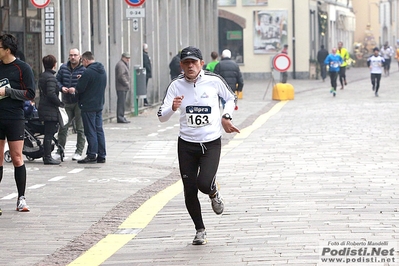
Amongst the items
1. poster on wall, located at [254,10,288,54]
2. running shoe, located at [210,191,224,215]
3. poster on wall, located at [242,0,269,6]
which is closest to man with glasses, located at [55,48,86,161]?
running shoe, located at [210,191,224,215]

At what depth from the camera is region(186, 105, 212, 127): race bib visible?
8297mm

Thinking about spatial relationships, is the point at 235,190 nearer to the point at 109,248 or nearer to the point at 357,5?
the point at 109,248

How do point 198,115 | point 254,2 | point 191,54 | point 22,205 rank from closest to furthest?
point 191,54 < point 198,115 < point 22,205 < point 254,2

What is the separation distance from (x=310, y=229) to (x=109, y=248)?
5.55 ft

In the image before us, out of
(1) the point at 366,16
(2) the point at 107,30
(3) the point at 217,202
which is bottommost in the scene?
(3) the point at 217,202

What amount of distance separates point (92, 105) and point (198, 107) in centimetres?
707

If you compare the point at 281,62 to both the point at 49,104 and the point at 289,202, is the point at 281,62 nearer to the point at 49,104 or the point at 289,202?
the point at 49,104

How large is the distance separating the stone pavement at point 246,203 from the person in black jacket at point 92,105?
39 centimetres

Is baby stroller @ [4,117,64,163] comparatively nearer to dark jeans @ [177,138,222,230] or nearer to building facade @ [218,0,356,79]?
dark jeans @ [177,138,222,230]

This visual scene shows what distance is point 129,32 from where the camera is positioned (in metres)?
27.3

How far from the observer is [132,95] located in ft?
89.2

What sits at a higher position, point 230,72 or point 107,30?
point 107,30

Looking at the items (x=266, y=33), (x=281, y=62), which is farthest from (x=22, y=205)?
(x=266, y=33)

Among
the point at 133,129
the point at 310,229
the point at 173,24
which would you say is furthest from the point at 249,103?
the point at 310,229
